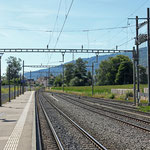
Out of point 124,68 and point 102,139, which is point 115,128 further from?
point 124,68

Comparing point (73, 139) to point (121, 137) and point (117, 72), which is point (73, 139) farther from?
point (117, 72)

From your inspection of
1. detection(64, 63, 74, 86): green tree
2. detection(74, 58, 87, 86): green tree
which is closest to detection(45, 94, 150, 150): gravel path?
detection(74, 58, 87, 86): green tree

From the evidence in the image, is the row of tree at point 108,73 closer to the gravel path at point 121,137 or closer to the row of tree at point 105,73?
the row of tree at point 105,73

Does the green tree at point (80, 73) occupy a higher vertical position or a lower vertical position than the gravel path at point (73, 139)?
higher

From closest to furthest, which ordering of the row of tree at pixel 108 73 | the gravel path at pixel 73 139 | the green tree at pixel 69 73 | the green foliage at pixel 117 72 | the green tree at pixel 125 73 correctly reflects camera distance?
the gravel path at pixel 73 139, the green tree at pixel 125 73, the green foliage at pixel 117 72, the row of tree at pixel 108 73, the green tree at pixel 69 73

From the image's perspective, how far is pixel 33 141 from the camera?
35.2ft

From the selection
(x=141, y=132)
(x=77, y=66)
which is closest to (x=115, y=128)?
(x=141, y=132)

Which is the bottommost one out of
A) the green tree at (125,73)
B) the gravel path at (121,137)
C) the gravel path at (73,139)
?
the gravel path at (73,139)

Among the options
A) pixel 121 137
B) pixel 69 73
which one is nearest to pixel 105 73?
pixel 69 73

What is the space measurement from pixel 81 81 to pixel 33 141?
128732 mm

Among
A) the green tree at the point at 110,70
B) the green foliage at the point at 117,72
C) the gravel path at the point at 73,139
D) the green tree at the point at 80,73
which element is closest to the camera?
the gravel path at the point at 73,139

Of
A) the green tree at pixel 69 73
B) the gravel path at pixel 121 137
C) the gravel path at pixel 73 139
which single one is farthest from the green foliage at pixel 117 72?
the gravel path at pixel 73 139

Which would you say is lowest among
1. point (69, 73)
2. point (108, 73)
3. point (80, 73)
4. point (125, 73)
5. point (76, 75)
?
point (125, 73)

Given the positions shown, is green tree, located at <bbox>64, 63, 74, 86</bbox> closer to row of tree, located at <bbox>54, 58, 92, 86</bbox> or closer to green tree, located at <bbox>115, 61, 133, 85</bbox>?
row of tree, located at <bbox>54, 58, 92, 86</bbox>
